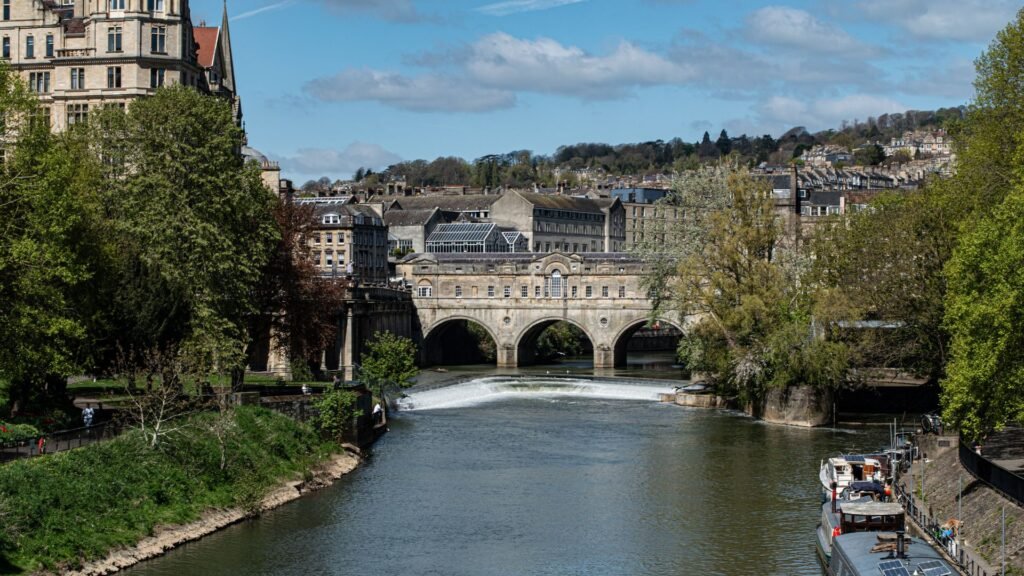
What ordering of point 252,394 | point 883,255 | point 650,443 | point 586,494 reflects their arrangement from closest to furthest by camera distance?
point 586,494 → point 252,394 → point 650,443 → point 883,255

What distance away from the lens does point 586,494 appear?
5128 centimetres

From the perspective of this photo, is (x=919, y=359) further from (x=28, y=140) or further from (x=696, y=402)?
(x=28, y=140)

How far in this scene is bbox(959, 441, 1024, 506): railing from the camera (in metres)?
36.1

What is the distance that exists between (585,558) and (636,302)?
2538 inches

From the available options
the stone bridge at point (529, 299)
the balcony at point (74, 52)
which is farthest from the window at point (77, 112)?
the stone bridge at point (529, 299)

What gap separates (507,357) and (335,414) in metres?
49.6

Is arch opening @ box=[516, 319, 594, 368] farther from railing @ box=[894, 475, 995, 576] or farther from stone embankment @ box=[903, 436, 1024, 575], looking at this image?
railing @ box=[894, 475, 995, 576]

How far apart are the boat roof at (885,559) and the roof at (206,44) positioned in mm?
61870

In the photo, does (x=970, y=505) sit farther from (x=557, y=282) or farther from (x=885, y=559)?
(x=557, y=282)

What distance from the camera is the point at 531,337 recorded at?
112 meters

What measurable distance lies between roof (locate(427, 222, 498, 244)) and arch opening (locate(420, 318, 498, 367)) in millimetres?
30385

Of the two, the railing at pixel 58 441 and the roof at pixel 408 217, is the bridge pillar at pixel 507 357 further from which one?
the railing at pixel 58 441

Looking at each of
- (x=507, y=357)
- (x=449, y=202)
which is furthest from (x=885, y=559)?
(x=449, y=202)

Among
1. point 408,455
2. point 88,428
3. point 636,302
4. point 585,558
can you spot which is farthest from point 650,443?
point 636,302
